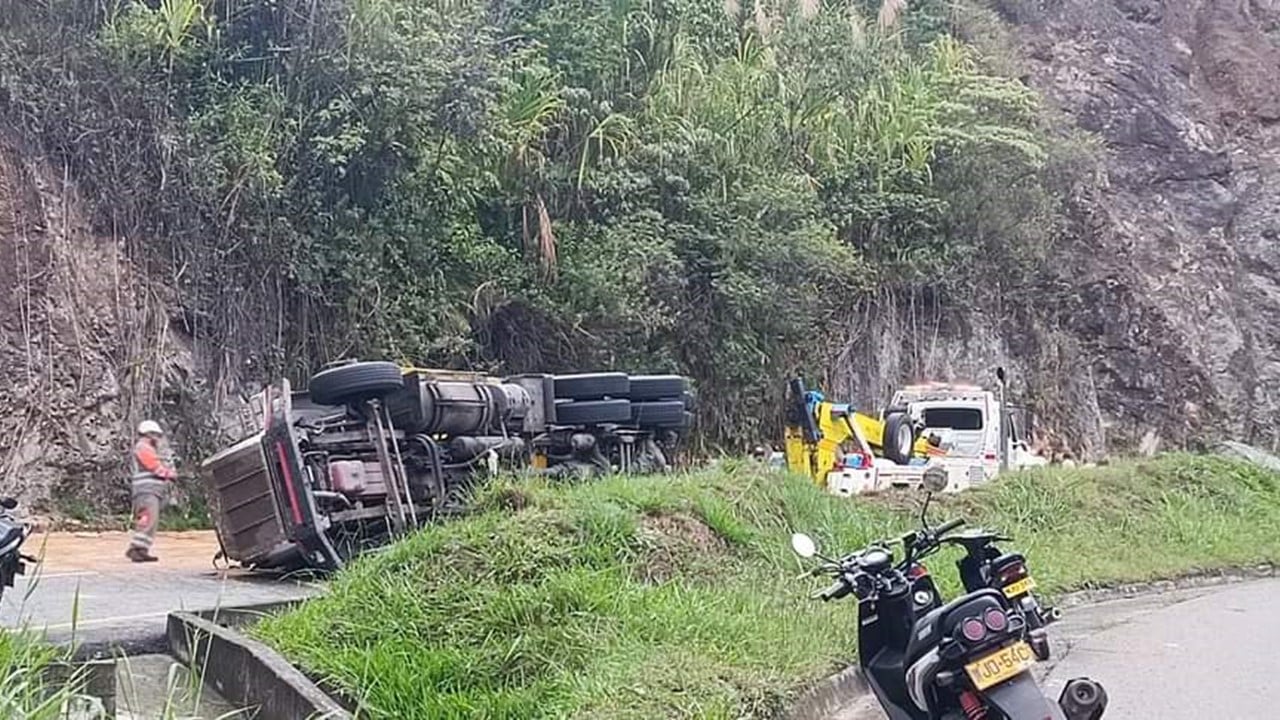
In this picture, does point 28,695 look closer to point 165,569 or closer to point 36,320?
point 165,569

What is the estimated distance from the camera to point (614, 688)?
6.12 metres

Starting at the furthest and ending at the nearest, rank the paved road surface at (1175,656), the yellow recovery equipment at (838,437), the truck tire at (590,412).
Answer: the yellow recovery equipment at (838,437), the truck tire at (590,412), the paved road surface at (1175,656)

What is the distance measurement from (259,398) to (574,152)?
10080mm

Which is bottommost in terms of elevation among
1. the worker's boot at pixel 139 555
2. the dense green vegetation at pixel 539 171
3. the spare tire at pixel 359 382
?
the worker's boot at pixel 139 555

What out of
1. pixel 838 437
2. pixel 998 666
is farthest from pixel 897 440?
pixel 998 666

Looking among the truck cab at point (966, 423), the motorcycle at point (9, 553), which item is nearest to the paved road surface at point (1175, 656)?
the motorcycle at point (9, 553)

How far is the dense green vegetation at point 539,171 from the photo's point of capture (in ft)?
54.8

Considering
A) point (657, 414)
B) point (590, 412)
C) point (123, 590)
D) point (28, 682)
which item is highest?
point (28, 682)

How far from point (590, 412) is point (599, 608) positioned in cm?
633

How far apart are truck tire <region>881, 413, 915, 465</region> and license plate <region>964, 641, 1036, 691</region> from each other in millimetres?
13643

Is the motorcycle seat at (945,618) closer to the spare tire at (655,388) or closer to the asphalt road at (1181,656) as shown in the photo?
the asphalt road at (1181,656)

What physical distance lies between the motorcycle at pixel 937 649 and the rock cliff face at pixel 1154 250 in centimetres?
2002

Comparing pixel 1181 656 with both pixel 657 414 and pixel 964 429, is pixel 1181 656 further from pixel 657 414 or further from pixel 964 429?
pixel 964 429

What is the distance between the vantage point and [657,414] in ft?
47.1
